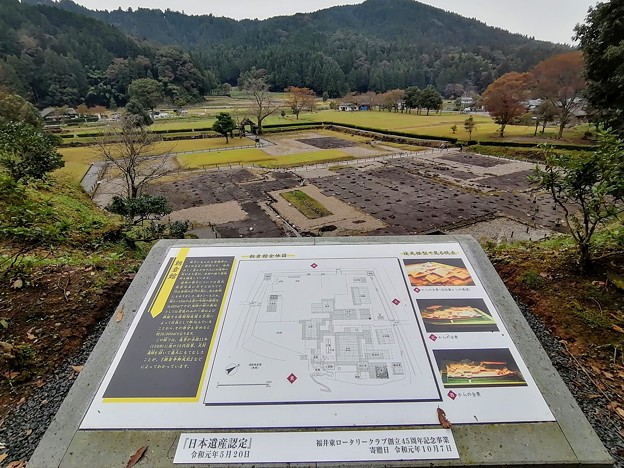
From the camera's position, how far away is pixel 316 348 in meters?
3.46

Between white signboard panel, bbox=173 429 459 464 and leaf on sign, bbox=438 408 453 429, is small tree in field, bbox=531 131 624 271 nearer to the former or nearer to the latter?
leaf on sign, bbox=438 408 453 429

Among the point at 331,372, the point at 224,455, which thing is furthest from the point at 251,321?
the point at 224,455

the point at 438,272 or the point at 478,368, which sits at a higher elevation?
the point at 438,272

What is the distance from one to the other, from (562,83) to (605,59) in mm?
14672

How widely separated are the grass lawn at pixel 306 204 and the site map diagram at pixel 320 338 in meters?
12.4

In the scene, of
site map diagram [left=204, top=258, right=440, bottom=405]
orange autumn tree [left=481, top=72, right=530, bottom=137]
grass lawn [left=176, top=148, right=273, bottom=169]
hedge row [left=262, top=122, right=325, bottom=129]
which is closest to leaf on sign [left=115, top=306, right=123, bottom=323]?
site map diagram [left=204, top=258, right=440, bottom=405]

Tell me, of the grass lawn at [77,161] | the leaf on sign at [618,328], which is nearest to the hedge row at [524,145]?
the leaf on sign at [618,328]

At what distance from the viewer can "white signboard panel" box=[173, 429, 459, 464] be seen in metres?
2.75

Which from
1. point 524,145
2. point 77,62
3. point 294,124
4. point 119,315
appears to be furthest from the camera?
point 77,62

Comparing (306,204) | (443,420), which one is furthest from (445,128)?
(443,420)

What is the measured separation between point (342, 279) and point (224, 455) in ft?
7.13

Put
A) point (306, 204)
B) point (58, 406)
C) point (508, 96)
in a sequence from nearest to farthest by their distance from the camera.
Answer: point (58, 406), point (306, 204), point (508, 96)

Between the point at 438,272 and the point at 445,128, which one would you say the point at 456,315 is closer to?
the point at 438,272

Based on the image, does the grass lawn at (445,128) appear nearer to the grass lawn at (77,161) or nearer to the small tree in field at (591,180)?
the grass lawn at (77,161)
